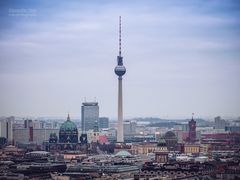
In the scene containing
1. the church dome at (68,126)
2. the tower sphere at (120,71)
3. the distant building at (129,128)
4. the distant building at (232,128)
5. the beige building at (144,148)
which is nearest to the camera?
the distant building at (232,128)

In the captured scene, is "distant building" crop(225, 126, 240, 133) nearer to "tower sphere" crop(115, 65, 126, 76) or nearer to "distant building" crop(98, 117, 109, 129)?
"tower sphere" crop(115, 65, 126, 76)

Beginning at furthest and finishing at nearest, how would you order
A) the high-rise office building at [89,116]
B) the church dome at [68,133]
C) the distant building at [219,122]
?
the high-rise office building at [89,116], the church dome at [68,133], the distant building at [219,122]

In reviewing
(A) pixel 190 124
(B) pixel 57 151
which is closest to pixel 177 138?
(A) pixel 190 124

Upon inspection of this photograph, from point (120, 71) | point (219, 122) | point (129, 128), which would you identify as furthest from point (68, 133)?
point (129, 128)

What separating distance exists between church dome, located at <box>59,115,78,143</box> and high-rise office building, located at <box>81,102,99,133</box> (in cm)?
390

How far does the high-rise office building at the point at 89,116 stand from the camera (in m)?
32.8

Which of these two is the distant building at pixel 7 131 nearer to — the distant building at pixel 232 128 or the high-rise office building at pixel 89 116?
the high-rise office building at pixel 89 116

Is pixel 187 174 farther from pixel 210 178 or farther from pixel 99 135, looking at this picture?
pixel 99 135

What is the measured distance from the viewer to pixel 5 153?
20.9m

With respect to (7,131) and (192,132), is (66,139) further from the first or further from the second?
(192,132)

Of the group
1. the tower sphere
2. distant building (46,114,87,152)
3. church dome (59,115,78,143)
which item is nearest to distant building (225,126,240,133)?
the tower sphere

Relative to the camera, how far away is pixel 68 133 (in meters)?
28.1

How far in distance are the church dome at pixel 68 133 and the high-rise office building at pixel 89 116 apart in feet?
12.8

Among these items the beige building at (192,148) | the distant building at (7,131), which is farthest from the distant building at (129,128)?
the distant building at (7,131)
